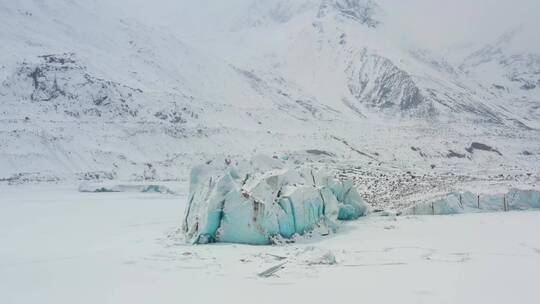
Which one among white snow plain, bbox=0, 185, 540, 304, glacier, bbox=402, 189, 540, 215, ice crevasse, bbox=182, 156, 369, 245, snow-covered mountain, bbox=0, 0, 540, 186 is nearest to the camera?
white snow plain, bbox=0, 185, 540, 304

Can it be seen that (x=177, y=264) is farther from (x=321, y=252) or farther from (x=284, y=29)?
(x=284, y=29)

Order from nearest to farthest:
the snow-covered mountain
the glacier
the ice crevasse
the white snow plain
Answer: the white snow plain
the ice crevasse
the glacier
the snow-covered mountain

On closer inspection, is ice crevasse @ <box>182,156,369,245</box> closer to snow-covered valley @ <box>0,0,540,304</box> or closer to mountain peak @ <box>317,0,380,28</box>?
snow-covered valley @ <box>0,0,540,304</box>

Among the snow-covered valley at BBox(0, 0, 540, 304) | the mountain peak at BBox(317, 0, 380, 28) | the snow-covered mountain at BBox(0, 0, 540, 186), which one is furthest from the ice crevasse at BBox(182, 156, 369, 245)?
the mountain peak at BBox(317, 0, 380, 28)

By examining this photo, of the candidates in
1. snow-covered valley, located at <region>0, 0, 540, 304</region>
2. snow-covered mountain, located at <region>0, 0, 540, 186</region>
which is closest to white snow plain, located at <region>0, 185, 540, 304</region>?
snow-covered valley, located at <region>0, 0, 540, 304</region>

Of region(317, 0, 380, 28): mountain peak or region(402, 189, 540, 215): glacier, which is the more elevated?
region(317, 0, 380, 28): mountain peak

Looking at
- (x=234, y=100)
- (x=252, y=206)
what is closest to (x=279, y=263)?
(x=252, y=206)

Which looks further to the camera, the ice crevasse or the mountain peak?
the mountain peak

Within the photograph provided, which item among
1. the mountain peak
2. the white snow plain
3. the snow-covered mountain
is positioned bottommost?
the white snow plain
